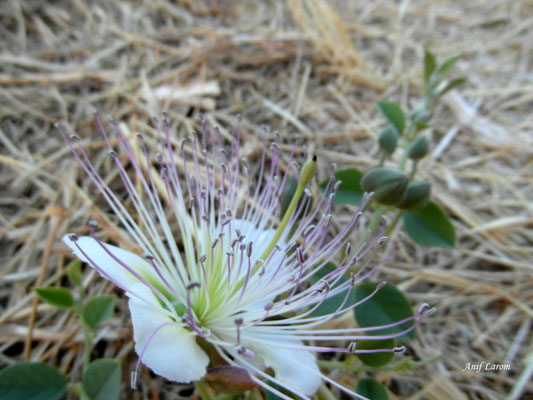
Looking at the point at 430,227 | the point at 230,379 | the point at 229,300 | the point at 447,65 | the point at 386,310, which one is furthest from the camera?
the point at 447,65

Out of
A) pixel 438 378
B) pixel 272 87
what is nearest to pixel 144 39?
pixel 272 87

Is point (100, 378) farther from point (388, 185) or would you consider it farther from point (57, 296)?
point (388, 185)

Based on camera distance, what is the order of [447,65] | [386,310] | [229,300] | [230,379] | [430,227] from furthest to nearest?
[447,65] → [430,227] → [386,310] → [229,300] → [230,379]

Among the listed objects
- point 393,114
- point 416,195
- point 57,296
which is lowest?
point 57,296

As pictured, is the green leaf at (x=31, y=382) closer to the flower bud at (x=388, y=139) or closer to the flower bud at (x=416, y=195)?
the flower bud at (x=416, y=195)

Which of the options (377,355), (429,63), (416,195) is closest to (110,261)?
(377,355)

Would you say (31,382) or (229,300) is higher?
(229,300)

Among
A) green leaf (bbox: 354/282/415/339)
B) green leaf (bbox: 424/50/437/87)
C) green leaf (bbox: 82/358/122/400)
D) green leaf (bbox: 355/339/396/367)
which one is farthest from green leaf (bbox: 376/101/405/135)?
green leaf (bbox: 82/358/122/400)
